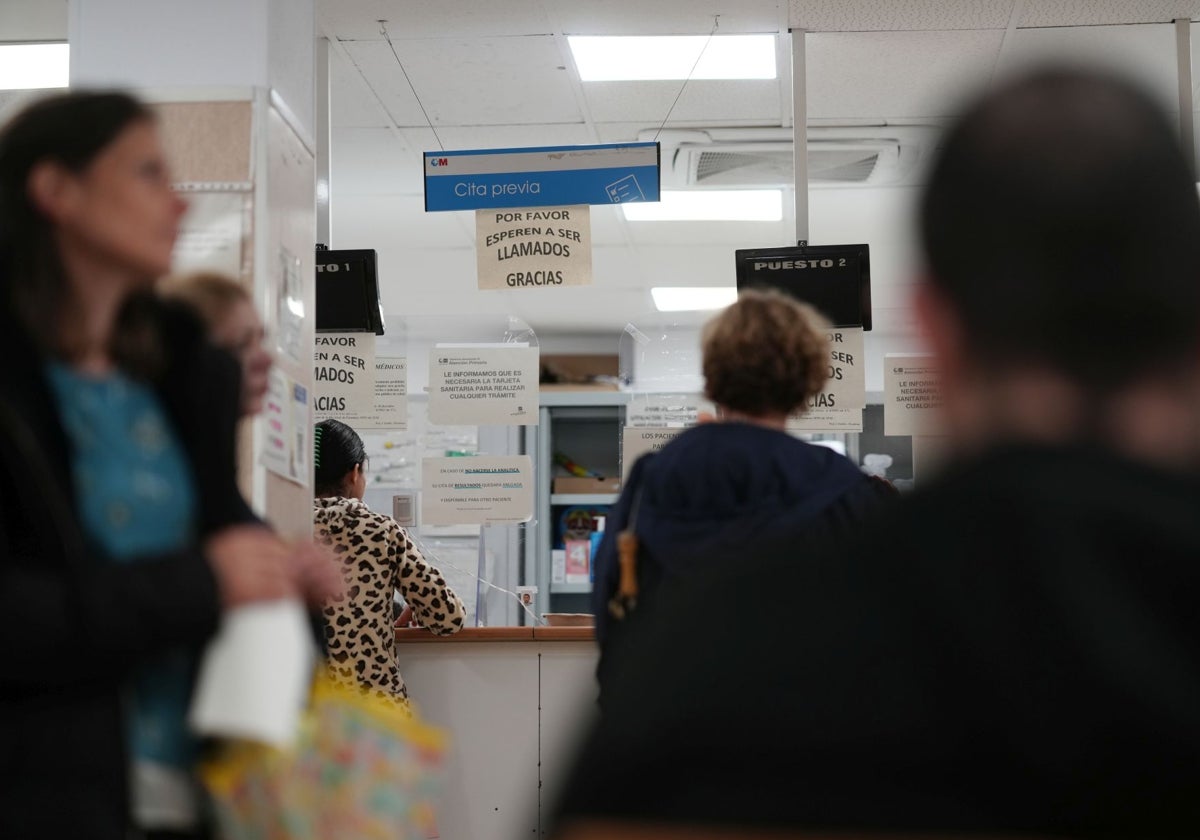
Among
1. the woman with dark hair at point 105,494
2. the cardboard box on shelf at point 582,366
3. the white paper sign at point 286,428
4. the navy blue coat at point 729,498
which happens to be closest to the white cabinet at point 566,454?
the cardboard box on shelf at point 582,366

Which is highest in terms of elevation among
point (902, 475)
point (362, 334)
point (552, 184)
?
point (552, 184)

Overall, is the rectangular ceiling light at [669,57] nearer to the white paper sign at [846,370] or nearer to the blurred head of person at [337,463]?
the white paper sign at [846,370]

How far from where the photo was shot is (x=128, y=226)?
1305mm

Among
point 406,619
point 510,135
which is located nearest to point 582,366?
point 510,135

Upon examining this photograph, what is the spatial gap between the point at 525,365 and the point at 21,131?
3.79 meters

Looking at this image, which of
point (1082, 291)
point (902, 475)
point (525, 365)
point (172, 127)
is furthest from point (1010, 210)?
point (902, 475)

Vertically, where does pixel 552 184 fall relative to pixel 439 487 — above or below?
above

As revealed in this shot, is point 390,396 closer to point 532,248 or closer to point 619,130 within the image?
point 532,248

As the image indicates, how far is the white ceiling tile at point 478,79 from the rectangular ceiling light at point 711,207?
1128mm

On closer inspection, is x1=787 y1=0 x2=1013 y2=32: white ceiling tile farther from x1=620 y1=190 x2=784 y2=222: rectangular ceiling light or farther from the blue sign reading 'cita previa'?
x1=620 y1=190 x2=784 y2=222: rectangular ceiling light

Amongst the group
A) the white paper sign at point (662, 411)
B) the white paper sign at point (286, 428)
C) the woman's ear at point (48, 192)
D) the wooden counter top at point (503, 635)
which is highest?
the woman's ear at point (48, 192)

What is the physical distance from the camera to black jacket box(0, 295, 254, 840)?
1154 mm

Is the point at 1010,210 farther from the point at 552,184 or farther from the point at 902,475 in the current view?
the point at 902,475

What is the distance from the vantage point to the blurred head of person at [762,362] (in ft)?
8.23
